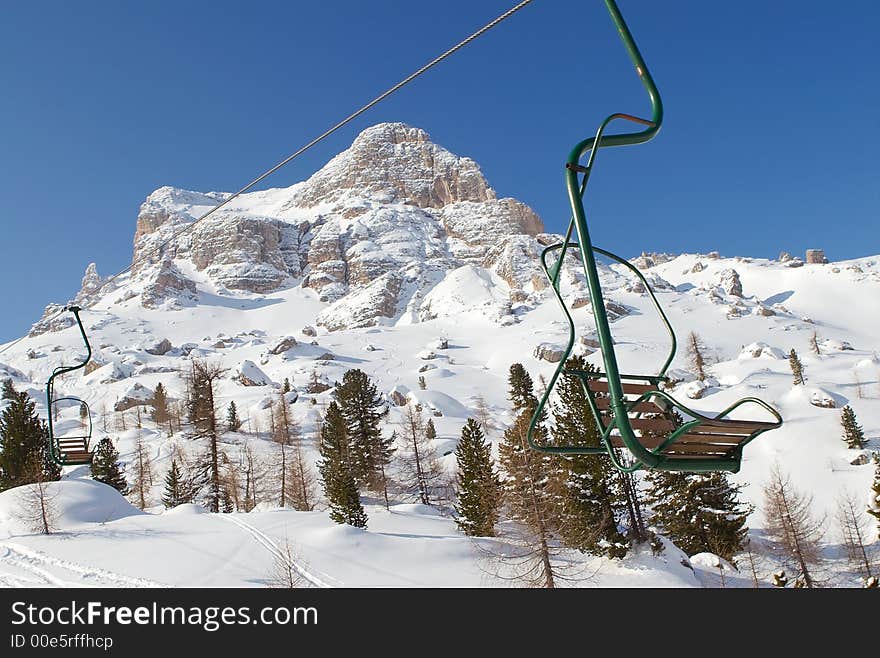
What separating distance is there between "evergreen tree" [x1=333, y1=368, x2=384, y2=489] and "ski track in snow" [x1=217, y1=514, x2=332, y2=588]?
11566mm

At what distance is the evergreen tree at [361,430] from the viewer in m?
39.0

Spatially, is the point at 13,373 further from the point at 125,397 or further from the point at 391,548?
the point at 391,548

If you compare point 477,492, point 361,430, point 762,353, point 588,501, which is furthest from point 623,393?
point 762,353

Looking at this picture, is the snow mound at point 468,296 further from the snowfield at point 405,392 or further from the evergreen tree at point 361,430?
the evergreen tree at point 361,430

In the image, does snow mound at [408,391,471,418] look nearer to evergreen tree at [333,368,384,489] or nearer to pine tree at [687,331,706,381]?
evergreen tree at [333,368,384,489]

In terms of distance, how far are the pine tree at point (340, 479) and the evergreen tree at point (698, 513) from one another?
1392 centimetres

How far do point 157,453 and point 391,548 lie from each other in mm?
38432

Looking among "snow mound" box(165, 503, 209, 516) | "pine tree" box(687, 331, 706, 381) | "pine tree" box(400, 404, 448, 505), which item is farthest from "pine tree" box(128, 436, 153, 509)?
"pine tree" box(687, 331, 706, 381)

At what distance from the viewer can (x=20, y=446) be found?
32.7m

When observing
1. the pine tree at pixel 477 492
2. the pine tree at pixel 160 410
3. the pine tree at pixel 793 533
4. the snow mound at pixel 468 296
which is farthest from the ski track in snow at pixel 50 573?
the snow mound at pixel 468 296

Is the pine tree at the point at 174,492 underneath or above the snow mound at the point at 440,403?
underneath

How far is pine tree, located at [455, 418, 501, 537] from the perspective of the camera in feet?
93.3

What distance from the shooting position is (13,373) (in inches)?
3875
